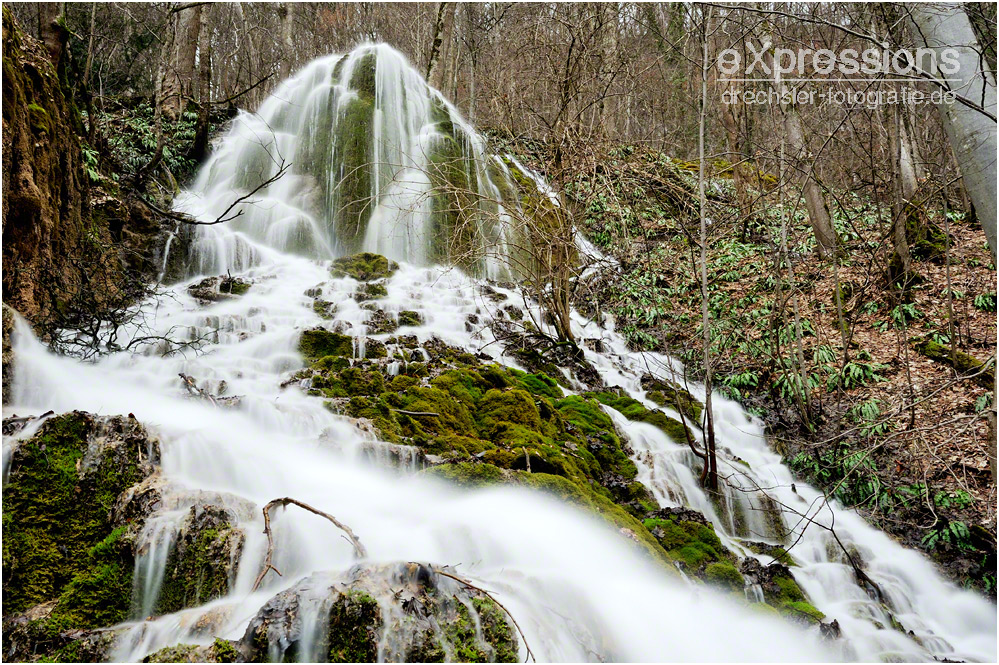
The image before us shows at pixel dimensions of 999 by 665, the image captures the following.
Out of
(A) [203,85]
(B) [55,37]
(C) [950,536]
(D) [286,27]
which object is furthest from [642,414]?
(D) [286,27]

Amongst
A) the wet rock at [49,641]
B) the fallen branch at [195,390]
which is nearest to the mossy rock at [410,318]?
the fallen branch at [195,390]

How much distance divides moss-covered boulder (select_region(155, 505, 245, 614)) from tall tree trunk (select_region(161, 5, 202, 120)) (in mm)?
11759

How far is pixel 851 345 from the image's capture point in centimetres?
779

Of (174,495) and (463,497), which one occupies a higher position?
(174,495)

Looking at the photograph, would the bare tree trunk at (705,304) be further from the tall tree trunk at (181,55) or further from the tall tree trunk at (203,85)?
the tall tree trunk at (181,55)

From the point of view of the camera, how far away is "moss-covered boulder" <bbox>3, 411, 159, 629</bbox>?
283 cm

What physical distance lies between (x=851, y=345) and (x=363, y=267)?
7.53 metres

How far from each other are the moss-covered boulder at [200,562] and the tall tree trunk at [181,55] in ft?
38.6

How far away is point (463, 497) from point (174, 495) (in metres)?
1.84

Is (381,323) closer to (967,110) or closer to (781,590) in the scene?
(781,590)

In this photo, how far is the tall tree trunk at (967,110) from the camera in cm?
312

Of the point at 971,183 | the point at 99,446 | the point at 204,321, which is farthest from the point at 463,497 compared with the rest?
the point at 204,321

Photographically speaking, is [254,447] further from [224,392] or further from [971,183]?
[971,183]

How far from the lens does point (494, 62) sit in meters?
14.5
